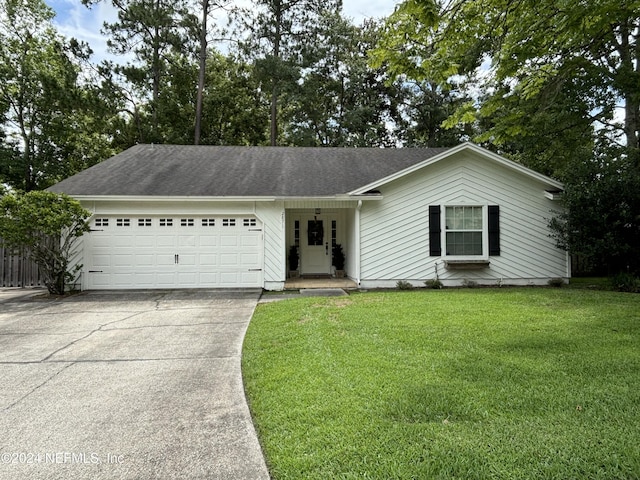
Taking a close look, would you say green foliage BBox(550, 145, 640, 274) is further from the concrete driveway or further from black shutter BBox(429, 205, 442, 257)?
→ the concrete driveway

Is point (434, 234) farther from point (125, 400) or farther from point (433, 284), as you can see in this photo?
point (125, 400)

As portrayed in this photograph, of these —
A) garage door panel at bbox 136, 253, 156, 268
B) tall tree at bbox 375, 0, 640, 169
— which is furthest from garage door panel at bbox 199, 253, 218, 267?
tall tree at bbox 375, 0, 640, 169

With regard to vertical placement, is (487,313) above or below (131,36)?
below

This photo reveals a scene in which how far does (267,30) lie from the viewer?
20094mm

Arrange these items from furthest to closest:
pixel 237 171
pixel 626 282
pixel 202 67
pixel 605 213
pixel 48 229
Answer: pixel 202 67 → pixel 237 171 → pixel 605 213 → pixel 626 282 → pixel 48 229

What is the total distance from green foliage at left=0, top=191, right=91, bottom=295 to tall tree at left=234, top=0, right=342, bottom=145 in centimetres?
1345

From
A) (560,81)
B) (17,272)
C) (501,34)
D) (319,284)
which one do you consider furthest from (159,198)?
(560,81)

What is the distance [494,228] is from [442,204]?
162 centimetres

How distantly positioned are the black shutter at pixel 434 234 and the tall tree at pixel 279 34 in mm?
13235

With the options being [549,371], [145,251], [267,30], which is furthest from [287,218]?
[267,30]

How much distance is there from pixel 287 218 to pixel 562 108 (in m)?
10.4

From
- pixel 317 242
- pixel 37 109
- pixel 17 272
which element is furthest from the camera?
pixel 37 109

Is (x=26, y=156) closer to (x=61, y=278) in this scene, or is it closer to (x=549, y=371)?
(x=61, y=278)

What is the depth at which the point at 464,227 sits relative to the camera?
10.1 meters
